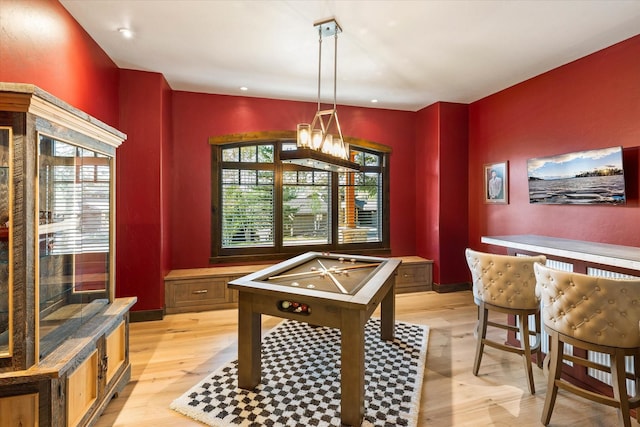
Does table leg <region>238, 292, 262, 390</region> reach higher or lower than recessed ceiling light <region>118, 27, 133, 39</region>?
lower

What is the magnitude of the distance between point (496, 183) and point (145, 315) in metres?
4.98

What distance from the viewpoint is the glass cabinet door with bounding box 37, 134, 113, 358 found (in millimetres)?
1695

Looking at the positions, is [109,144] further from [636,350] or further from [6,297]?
[636,350]

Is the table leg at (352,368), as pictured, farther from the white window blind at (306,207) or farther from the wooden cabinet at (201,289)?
the white window blind at (306,207)

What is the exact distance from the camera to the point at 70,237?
2.04 meters

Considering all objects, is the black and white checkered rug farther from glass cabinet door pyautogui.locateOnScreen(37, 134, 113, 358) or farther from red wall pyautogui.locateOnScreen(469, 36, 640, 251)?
red wall pyautogui.locateOnScreen(469, 36, 640, 251)

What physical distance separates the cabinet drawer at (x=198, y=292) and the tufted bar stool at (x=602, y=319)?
12.0ft

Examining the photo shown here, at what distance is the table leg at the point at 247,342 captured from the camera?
8.02ft

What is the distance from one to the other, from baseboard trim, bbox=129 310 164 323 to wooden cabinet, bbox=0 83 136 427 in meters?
1.56

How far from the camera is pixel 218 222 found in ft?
15.4

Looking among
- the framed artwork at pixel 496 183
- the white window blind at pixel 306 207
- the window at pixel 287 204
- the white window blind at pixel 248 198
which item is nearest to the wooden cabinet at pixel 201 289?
the window at pixel 287 204

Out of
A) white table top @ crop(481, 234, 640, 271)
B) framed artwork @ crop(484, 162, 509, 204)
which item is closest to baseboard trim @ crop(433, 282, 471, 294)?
framed artwork @ crop(484, 162, 509, 204)

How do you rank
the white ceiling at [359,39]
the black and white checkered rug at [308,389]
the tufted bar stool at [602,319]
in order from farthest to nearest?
the white ceiling at [359,39] < the black and white checkered rug at [308,389] < the tufted bar stool at [602,319]

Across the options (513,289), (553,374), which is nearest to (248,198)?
(513,289)
